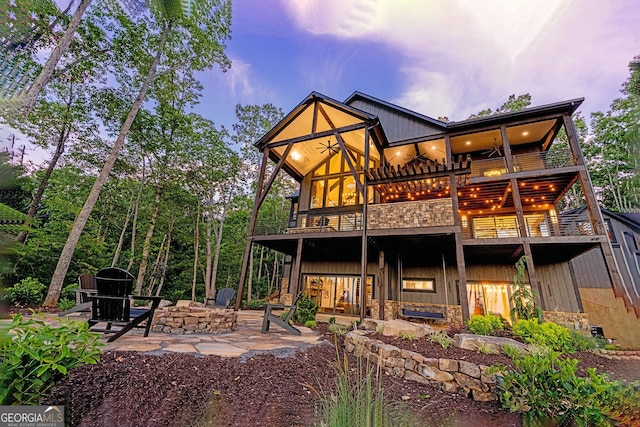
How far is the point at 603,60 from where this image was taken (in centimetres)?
193

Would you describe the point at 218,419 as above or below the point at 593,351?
below

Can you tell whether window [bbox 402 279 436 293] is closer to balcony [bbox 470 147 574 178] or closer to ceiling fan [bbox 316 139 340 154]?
balcony [bbox 470 147 574 178]

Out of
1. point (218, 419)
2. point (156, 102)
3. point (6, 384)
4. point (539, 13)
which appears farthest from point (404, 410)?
point (156, 102)

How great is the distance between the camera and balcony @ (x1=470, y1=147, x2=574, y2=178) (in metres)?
9.27

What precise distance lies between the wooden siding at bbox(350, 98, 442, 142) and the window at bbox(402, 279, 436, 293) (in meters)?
5.87

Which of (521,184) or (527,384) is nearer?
(527,384)

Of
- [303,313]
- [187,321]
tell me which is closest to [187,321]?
[187,321]

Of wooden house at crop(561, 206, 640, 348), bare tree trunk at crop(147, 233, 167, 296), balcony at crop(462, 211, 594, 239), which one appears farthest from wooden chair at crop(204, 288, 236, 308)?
wooden house at crop(561, 206, 640, 348)

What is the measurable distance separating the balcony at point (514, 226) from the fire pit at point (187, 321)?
937cm

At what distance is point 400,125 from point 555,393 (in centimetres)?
1059

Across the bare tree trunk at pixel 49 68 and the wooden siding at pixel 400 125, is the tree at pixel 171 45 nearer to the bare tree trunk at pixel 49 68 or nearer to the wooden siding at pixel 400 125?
the bare tree trunk at pixel 49 68

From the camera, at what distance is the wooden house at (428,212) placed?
803cm

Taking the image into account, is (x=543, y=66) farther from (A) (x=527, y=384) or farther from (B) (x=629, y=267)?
(B) (x=629, y=267)

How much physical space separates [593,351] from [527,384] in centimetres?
510
